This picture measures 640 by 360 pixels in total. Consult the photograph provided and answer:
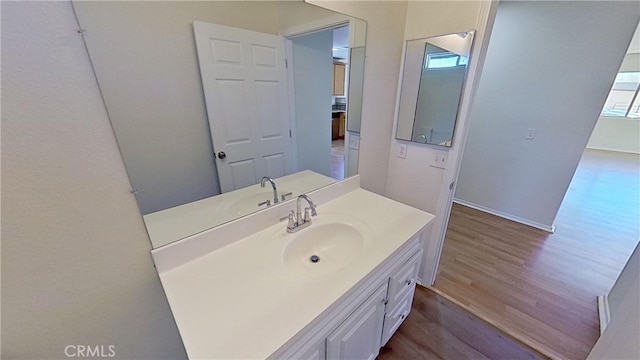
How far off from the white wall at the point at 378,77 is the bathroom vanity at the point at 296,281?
42cm

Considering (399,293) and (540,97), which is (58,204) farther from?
(540,97)

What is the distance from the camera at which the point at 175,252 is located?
887mm

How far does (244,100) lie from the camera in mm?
1063

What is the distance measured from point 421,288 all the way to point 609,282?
1531mm

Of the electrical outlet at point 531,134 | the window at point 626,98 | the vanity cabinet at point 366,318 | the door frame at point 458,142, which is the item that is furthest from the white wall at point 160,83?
the window at point 626,98

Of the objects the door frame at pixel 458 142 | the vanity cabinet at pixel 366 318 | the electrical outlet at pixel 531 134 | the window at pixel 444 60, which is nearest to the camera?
the vanity cabinet at pixel 366 318

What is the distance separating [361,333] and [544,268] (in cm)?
208

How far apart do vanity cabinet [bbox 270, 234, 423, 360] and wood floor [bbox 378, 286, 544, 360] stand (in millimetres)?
188

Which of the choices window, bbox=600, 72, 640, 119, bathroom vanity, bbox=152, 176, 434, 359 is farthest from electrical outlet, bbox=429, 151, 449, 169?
window, bbox=600, 72, 640, 119

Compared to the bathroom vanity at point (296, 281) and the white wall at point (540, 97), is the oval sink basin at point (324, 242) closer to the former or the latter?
the bathroom vanity at point (296, 281)

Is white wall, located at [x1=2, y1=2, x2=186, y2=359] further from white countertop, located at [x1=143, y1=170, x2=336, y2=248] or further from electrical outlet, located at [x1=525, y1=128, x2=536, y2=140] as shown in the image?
electrical outlet, located at [x1=525, y1=128, x2=536, y2=140]

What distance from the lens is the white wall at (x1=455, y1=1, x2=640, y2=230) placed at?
2094 mm

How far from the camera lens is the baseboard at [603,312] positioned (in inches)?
60.9

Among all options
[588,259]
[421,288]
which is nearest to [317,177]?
[421,288]
